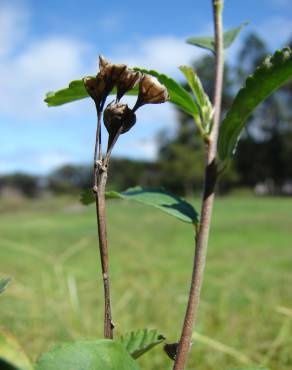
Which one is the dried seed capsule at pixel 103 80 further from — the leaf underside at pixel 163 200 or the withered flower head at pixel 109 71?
the leaf underside at pixel 163 200

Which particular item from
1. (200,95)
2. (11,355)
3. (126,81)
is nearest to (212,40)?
(200,95)

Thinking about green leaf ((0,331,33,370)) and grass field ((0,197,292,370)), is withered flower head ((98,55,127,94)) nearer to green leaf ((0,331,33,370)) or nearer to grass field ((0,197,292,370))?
green leaf ((0,331,33,370))

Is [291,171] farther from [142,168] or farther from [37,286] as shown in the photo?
[37,286]

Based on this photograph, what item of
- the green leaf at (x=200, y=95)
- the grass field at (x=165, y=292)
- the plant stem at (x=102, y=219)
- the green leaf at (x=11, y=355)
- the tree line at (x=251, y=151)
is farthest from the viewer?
the tree line at (x=251, y=151)

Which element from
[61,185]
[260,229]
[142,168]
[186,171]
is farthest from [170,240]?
[61,185]

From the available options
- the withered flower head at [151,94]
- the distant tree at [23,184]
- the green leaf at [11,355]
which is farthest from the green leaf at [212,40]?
the distant tree at [23,184]

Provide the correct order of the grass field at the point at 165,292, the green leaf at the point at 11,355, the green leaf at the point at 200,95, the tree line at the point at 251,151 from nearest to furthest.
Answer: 1. the green leaf at the point at 11,355
2. the green leaf at the point at 200,95
3. the grass field at the point at 165,292
4. the tree line at the point at 251,151
